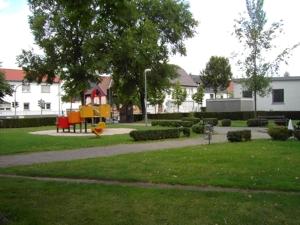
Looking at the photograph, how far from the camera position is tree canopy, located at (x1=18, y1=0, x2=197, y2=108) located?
5169cm

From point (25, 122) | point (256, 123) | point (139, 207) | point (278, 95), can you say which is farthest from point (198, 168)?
point (278, 95)

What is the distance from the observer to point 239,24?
1610 inches

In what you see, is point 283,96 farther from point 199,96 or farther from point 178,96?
point 199,96

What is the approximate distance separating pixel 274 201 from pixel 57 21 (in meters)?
47.6

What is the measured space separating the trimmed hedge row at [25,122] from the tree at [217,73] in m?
40.9

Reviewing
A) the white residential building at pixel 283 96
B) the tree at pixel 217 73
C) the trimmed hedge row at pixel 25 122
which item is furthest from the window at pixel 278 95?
the tree at pixel 217 73

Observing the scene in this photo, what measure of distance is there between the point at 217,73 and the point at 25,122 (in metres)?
44.9

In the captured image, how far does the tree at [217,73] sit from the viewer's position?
84.6m

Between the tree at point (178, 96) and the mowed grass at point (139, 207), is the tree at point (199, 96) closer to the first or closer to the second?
the tree at point (178, 96)

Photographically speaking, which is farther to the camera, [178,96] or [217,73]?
[178,96]

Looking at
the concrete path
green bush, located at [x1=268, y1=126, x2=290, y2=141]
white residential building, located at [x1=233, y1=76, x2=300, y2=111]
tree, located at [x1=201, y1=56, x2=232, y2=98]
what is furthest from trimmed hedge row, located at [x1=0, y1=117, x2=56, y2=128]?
tree, located at [x1=201, y1=56, x2=232, y2=98]

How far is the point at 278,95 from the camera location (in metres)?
57.1

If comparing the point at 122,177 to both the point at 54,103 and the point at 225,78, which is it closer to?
the point at 225,78

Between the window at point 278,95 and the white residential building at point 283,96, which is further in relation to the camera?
the window at point 278,95
